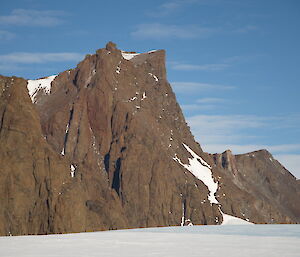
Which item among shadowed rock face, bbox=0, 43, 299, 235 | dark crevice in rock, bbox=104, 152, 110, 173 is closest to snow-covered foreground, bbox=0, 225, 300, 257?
shadowed rock face, bbox=0, 43, 299, 235

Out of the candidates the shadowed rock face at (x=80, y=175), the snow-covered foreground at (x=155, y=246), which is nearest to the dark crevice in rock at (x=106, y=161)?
the shadowed rock face at (x=80, y=175)

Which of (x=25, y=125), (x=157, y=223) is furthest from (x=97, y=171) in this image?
(x=25, y=125)

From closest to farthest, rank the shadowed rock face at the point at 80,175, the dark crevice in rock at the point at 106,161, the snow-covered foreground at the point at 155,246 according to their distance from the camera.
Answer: the snow-covered foreground at the point at 155,246 < the shadowed rock face at the point at 80,175 < the dark crevice in rock at the point at 106,161

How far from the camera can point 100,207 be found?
16038 cm

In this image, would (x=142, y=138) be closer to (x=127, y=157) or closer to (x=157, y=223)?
(x=127, y=157)

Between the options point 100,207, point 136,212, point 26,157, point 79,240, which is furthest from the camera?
point 136,212

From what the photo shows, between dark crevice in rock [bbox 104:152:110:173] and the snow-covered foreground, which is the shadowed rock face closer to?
dark crevice in rock [bbox 104:152:110:173]

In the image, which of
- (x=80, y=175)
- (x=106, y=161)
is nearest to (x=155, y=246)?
(x=80, y=175)

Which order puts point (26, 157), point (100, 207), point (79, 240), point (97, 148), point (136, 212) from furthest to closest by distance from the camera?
1. point (97, 148)
2. point (136, 212)
3. point (100, 207)
4. point (26, 157)
5. point (79, 240)

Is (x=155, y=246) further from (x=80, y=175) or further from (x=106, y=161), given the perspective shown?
(x=106, y=161)

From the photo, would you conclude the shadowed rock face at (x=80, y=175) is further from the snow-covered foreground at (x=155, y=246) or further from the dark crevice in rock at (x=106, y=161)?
the snow-covered foreground at (x=155, y=246)

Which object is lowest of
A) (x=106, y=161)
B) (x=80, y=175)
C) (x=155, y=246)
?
(x=155, y=246)

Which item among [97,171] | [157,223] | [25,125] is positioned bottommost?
[157,223]

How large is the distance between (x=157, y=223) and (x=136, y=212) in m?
7.50
